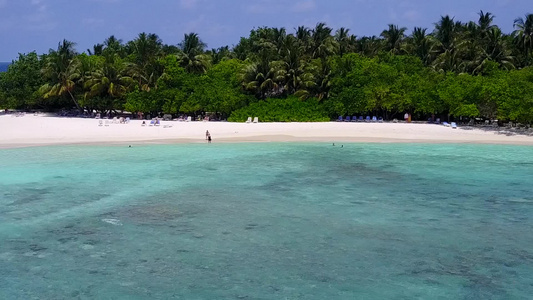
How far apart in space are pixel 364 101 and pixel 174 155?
22902 millimetres

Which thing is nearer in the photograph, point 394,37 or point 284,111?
point 284,111

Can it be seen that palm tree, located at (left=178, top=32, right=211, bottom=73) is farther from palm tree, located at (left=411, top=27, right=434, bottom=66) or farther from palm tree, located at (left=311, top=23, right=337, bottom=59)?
palm tree, located at (left=411, top=27, right=434, bottom=66)

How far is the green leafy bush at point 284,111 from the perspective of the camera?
5034 centimetres

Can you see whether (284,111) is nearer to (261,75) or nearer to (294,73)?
(261,75)

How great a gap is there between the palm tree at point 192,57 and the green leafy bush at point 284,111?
38.3 feet

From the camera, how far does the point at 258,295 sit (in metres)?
10.9

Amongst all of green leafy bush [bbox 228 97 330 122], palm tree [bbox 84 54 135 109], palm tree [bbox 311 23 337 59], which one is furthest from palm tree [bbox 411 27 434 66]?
palm tree [bbox 84 54 135 109]

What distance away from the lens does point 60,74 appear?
198 feet

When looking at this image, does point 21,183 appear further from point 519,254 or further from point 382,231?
point 519,254

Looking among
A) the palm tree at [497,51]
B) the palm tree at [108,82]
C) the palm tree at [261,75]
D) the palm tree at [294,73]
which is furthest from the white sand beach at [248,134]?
the palm tree at [497,51]

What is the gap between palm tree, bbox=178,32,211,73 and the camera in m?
60.6

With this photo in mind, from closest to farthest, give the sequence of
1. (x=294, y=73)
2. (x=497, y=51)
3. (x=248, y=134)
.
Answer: (x=248, y=134), (x=294, y=73), (x=497, y=51)

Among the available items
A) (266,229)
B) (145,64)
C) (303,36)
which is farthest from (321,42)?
(266,229)

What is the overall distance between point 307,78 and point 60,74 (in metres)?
29.2
